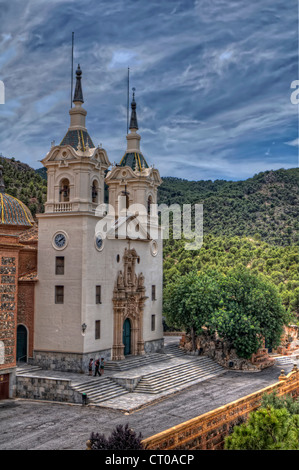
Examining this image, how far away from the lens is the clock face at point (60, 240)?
29.5 m

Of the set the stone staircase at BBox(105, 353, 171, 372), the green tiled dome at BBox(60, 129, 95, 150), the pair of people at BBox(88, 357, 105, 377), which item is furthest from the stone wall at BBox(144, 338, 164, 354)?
the green tiled dome at BBox(60, 129, 95, 150)

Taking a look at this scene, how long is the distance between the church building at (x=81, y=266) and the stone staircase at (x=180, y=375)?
2.96 metres

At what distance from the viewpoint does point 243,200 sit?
296 ft

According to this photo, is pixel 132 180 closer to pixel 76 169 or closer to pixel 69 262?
pixel 76 169

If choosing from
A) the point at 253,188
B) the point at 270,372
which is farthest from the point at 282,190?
the point at 270,372

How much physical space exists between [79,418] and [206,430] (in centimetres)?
661

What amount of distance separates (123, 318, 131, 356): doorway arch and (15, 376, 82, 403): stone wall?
830cm

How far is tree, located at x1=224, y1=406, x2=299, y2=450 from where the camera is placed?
631 inches

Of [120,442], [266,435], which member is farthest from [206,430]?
[120,442]

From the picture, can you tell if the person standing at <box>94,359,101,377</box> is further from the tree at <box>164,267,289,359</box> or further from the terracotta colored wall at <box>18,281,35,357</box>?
the tree at <box>164,267,289,359</box>

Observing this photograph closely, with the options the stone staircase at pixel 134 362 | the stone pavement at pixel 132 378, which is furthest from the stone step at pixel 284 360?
the stone staircase at pixel 134 362
